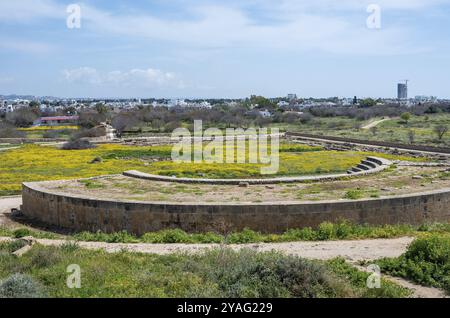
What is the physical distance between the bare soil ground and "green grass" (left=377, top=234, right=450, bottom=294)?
5.66 meters

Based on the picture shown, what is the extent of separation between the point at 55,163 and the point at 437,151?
890 inches

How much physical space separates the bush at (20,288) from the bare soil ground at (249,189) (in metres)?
7.66

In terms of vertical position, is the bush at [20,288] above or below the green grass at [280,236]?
above

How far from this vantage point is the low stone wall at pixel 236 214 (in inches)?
490

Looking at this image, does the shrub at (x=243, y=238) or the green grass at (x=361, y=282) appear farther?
the shrub at (x=243, y=238)

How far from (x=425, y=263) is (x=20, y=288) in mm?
5748

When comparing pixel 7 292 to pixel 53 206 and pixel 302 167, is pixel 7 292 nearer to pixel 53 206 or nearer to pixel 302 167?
pixel 53 206

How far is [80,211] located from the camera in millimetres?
13820

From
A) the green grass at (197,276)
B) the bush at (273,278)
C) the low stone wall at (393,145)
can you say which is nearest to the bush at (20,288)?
the green grass at (197,276)

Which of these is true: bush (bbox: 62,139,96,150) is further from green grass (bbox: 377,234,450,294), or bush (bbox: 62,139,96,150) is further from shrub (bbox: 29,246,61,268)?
green grass (bbox: 377,234,450,294)

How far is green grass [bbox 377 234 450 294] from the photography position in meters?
7.29

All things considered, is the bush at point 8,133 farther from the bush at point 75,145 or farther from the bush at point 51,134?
the bush at point 75,145

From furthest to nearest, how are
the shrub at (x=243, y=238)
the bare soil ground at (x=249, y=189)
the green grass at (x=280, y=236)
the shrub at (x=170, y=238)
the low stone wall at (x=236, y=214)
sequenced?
the bare soil ground at (x=249, y=189)
the low stone wall at (x=236, y=214)
the shrub at (x=170, y=238)
the green grass at (x=280, y=236)
the shrub at (x=243, y=238)
